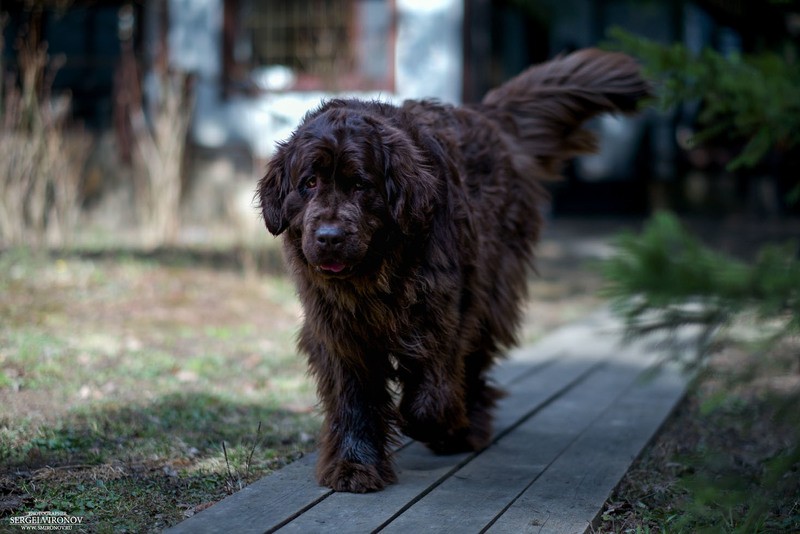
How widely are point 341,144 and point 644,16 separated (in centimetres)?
1437

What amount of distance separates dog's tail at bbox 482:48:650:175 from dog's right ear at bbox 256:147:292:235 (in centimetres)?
166

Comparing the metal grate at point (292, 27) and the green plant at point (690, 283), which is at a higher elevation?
the metal grate at point (292, 27)

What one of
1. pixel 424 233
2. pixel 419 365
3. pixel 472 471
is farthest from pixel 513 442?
pixel 424 233

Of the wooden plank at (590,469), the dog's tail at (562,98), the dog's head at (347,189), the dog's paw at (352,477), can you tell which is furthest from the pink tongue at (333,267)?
the dog's tail at (562,98)

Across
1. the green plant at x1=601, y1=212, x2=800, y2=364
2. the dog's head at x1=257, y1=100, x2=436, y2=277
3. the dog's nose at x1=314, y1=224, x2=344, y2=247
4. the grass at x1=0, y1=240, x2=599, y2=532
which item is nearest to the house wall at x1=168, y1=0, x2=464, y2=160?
the grass at x1=0, y1=240, x2=599, y2=532

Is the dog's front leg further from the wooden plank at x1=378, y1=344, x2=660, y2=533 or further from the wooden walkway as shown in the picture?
the wooden plank at x1=378, y1=344, x2=660, y2=533

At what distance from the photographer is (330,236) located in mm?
3047

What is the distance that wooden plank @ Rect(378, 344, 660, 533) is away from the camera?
3.01 m

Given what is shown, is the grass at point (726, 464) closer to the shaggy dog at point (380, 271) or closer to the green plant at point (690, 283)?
the green plant at point (690, 283)

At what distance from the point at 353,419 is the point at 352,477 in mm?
241

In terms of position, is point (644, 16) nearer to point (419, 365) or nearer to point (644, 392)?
point (644, 392)

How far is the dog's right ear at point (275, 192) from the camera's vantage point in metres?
3.39

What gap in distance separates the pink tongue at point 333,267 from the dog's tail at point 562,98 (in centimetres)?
191

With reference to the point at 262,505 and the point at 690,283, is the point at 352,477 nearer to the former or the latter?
the point at 262,505
